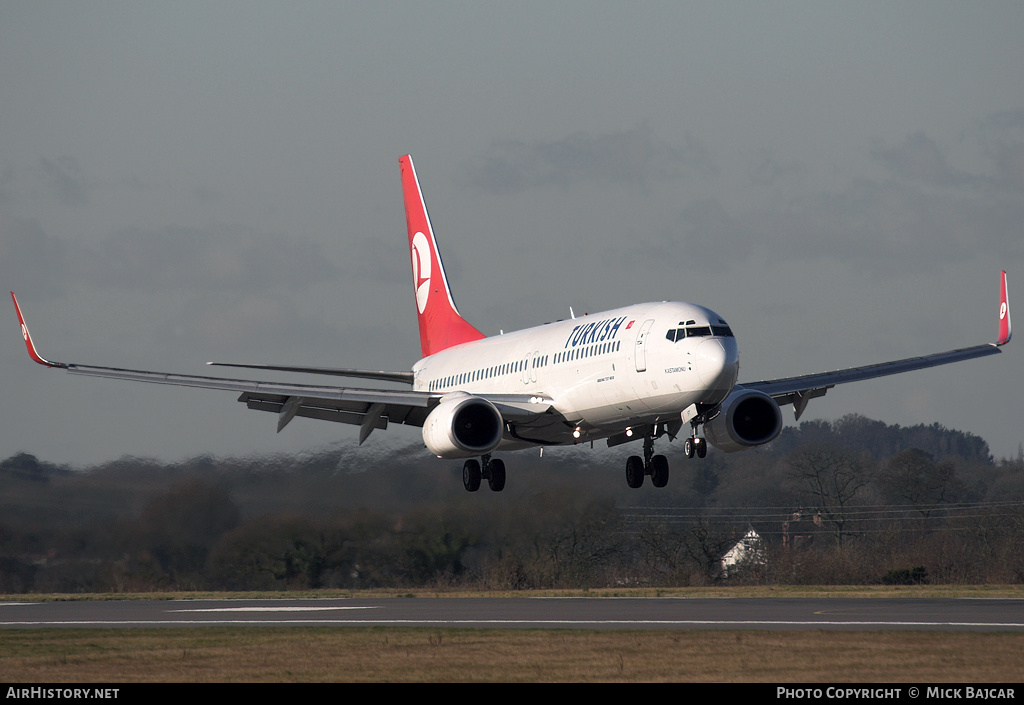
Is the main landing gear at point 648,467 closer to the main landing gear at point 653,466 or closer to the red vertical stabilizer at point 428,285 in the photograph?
the main landing gear at point 653,466

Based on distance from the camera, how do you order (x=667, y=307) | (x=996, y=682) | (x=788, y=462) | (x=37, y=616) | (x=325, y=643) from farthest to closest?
(x=788, y=462) → (x=37, y=616) → (x=667, y=307) → (x=325, y=643) → (x=996, y=682)

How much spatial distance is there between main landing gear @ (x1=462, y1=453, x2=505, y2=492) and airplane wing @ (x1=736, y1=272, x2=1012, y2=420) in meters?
7.71

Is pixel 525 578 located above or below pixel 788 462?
below

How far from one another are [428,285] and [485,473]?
12.2 m

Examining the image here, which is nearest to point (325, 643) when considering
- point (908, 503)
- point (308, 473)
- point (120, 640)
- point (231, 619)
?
point (120, 640)

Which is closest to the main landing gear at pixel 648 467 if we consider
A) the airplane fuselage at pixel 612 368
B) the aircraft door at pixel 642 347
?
the airplane fuselage at pixel 612 368

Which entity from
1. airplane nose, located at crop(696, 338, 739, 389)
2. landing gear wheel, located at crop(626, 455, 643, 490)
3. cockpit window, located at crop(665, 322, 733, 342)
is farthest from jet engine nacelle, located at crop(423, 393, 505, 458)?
airplane nose, located at crop(696, 338, 739, 389)

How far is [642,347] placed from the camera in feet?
103

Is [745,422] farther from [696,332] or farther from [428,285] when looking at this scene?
→ [428,285]

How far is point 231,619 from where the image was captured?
104 feet

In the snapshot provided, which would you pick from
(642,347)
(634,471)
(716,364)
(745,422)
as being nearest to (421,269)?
(634,471)

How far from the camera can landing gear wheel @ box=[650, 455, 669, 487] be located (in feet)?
124

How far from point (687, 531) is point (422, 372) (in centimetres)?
1411

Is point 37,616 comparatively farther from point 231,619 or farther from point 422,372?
point 422,372
